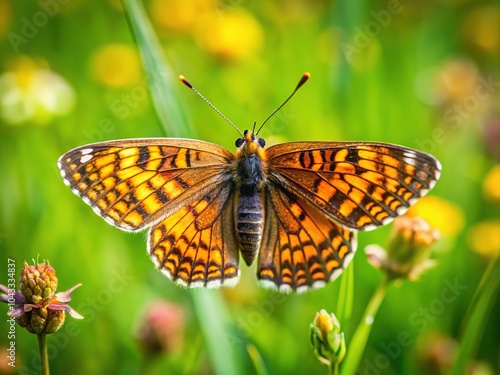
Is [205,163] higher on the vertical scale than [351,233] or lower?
higher

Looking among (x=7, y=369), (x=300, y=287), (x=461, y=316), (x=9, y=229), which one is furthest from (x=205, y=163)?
(x=461, y=316)

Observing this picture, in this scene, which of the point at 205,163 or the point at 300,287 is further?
the point at 205,163

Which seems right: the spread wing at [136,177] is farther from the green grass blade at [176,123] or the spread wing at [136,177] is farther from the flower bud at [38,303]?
the flower bud at [38,303]

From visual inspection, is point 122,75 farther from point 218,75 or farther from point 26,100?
point 26,100


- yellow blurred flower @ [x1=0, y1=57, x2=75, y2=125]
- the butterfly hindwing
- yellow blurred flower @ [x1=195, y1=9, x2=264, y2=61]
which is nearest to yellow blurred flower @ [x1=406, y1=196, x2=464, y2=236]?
the butterfly hindwing

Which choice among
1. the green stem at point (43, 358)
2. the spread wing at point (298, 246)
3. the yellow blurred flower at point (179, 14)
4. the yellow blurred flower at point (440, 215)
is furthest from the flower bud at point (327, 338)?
the yellow blurred flower at point (179, 14)

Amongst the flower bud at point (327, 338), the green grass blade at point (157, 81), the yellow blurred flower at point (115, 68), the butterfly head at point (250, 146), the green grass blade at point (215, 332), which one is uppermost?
the yellow blurred flower at point (115, 68)

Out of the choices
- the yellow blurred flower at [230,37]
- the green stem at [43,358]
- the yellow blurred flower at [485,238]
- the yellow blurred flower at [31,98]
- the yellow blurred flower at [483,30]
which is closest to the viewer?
the green stem at [43,358]
